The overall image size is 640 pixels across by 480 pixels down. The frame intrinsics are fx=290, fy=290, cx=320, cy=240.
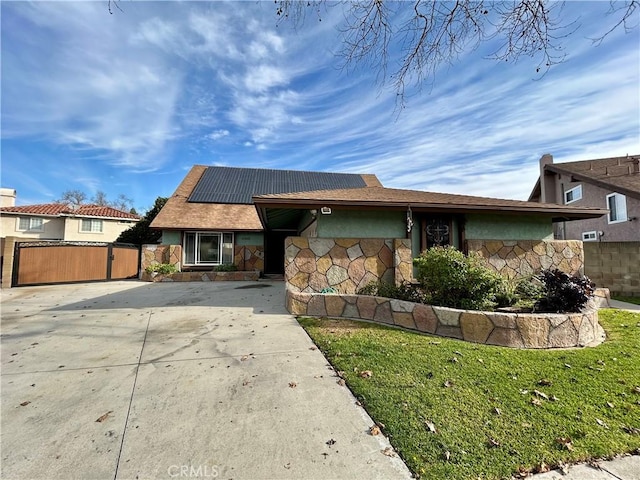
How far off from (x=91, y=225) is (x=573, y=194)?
3654 centimetres

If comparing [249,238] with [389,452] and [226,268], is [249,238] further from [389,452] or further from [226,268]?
[389,452]

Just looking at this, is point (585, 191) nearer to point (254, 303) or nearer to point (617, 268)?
point (617, 268)

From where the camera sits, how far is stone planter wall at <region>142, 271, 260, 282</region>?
13203 mm

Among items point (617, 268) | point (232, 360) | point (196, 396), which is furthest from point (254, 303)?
point (617, 268)

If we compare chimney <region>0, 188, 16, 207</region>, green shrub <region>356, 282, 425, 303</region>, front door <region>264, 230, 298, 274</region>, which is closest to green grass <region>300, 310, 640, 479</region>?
green shrub <region>356, 282, 425, 303</region>

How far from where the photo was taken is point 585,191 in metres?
16.5

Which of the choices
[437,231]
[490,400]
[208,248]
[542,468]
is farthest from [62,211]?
[542,468]

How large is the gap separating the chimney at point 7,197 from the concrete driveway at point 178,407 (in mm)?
29389

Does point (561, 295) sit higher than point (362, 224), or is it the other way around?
point (362, 224)

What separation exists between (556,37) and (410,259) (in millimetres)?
5208

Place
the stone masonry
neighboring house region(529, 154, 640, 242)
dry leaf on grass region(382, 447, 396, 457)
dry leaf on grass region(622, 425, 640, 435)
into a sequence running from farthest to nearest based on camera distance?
neighboring house region(529, 154, 640, 242) → the stone masonry → dry leaf on grass region(622, 425, 640, 435) → dry leaf on grass region(382, 447, 396, 457)

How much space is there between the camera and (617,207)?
46.9 ft

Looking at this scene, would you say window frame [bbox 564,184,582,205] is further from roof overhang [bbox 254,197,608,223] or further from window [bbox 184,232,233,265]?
window [bbox 184,232,233,265]

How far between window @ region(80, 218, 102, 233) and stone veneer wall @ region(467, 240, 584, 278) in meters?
29.7
